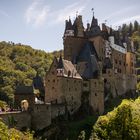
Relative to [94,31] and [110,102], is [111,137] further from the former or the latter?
[94,31]

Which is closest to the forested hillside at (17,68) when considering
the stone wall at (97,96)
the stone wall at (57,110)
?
the stone wall at (97,96)

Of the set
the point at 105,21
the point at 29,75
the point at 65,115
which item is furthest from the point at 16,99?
the point at 29,75

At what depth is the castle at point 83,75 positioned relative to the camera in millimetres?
78375

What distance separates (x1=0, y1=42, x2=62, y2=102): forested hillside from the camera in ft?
450

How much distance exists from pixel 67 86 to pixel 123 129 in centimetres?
2970

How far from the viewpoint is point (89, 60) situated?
310ft

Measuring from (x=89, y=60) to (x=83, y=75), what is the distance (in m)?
4.13

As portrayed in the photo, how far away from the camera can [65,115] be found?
8350cm

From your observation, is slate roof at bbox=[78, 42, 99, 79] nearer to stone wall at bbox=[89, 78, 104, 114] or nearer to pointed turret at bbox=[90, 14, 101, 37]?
stone wall at bbox=[89, 78, 104, 114]

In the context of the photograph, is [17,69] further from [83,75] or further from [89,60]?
[83,75]

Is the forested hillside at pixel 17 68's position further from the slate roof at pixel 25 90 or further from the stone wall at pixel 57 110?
the stone wall at pixel 57 110

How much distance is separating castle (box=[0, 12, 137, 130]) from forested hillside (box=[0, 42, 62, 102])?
3642cm

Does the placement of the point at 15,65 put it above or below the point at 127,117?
above

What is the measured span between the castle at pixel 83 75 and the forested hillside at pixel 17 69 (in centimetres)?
3642
